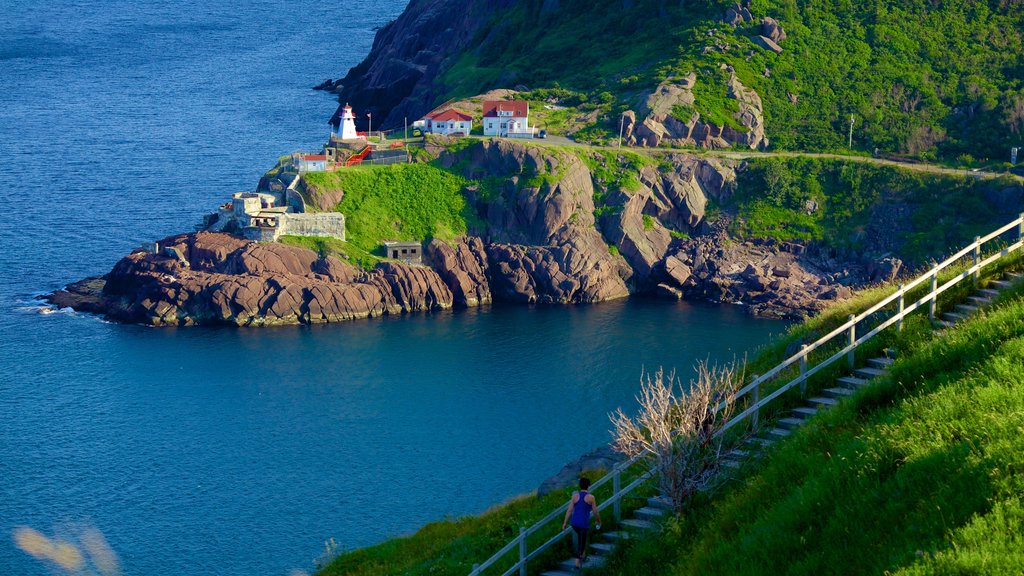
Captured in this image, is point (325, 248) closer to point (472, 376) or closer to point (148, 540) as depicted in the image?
point (472, 376)

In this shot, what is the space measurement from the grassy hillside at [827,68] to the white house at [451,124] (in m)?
12.8

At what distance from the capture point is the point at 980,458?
79.3ft

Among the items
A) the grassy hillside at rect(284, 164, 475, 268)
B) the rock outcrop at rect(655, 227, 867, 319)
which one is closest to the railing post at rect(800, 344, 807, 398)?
the rock outcrop at rect(655, 227, 867, 319)

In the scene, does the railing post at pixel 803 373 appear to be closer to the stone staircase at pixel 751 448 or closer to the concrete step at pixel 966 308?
the stone staircase at pixel 751 448

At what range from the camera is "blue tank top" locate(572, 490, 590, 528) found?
29.8 metres

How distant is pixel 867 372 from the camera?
106 feet

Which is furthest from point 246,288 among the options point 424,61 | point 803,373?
point 803,373

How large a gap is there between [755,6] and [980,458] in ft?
453

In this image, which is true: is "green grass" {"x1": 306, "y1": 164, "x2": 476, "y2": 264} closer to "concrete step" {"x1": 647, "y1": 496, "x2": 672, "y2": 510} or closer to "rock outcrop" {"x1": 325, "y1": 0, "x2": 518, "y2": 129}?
"rock outcrop" {"x1": 325, "y1": 0, "x2": 518, "y2": 129}

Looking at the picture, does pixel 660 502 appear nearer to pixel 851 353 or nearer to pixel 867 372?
pixel 867 372

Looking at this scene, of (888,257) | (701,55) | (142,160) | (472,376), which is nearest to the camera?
(472,376)

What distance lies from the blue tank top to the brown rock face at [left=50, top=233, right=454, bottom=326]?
275 feet

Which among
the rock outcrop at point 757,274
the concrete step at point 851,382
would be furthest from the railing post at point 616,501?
the rock outcrop at point 757,274

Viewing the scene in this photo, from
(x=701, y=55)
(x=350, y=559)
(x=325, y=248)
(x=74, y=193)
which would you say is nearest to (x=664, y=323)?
(x=325, y=248)
